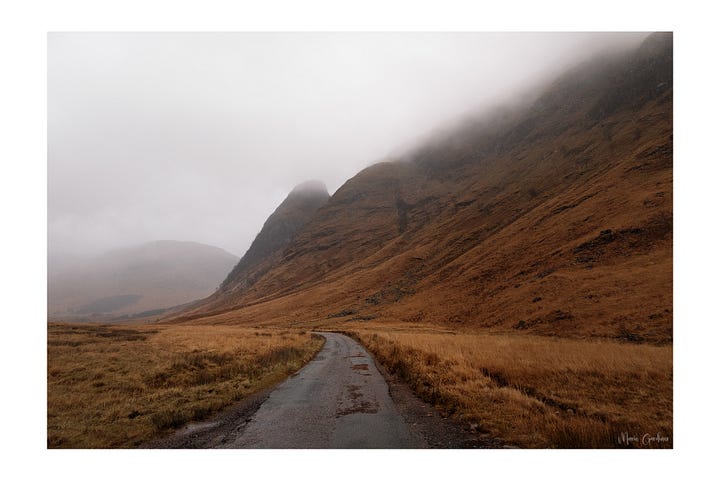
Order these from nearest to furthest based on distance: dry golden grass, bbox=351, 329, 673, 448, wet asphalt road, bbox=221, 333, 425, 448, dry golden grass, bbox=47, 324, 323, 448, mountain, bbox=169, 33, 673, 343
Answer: dry golden grass, bbox=351, 329, 673, 448 → wet asphalt road, bbox=221, 333, 425, 448 → dry golden grass, bbox=47, 324, 323, 448 → mountain, bbox=169, 33, 673, 343

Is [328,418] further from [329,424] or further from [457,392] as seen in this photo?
[457,392]

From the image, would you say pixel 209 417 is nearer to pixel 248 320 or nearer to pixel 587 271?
pixel 587 271

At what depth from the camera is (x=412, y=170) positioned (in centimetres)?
16825

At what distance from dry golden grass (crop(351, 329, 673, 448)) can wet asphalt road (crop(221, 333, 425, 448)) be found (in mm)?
1721

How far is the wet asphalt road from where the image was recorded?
25.6 feet

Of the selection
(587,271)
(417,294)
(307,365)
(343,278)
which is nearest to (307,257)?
(343,278)

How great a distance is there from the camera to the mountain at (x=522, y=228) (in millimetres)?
36812

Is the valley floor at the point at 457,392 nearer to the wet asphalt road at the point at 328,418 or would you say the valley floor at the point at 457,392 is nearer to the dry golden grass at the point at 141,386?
the dry golden grass at the point at 141,386

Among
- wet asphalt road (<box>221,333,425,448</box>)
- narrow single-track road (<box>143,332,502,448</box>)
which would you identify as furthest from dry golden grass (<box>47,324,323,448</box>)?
wet asphalt road (<box>221,333,425,448</box>)

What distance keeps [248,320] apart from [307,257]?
62820 mm

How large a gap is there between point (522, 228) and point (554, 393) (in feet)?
199

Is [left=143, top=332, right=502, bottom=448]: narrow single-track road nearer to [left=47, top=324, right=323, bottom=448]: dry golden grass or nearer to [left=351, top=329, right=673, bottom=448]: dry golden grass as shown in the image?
[left=351, top=329, right=673, bottom=448]: dry golden grass

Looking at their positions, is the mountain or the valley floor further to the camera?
the mountain

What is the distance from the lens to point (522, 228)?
65.4 meters
